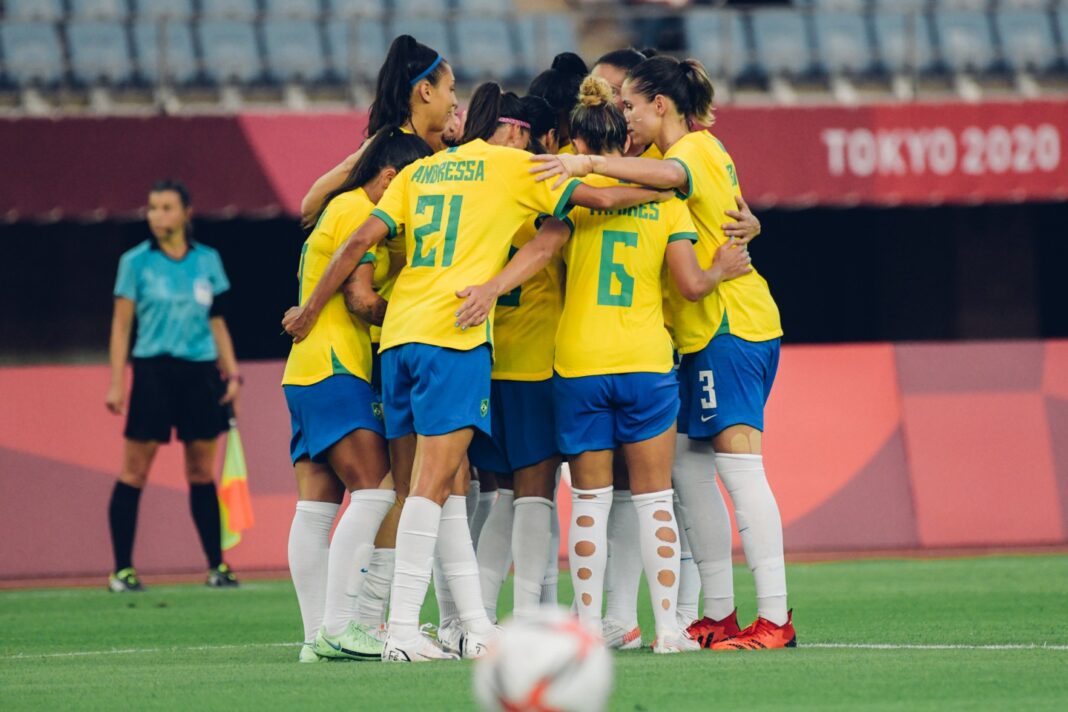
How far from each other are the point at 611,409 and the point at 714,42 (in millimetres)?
11420

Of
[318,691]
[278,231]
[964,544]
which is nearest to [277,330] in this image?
[278,231]

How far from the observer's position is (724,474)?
634 centimetres

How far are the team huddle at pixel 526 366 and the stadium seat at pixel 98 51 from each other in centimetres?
945

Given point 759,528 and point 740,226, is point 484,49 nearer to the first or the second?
point 740,226

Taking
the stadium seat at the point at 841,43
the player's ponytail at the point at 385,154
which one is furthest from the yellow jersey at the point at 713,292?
the stadium seat at the point at 841,43

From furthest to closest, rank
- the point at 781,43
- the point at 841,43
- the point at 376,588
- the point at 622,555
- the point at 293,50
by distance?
the point at 841,43, the point at 781,43, the point at 293,50, the point at 622,555, the point at 376,588

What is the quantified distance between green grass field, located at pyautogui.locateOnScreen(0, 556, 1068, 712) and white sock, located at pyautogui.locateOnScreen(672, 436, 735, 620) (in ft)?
1.21

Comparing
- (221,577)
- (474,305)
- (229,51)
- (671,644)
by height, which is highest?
(229,51)

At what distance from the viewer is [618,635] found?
6371 millimetres

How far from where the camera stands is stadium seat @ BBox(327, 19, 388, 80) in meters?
15.9

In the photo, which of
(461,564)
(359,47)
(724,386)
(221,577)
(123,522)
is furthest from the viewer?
(359,47)

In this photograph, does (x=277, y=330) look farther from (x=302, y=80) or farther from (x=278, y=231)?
(x=302, y=80)

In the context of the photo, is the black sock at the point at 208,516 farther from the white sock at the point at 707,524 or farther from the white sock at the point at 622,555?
the white sock at the point at 707,524

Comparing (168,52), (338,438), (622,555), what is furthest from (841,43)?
(338,438)
